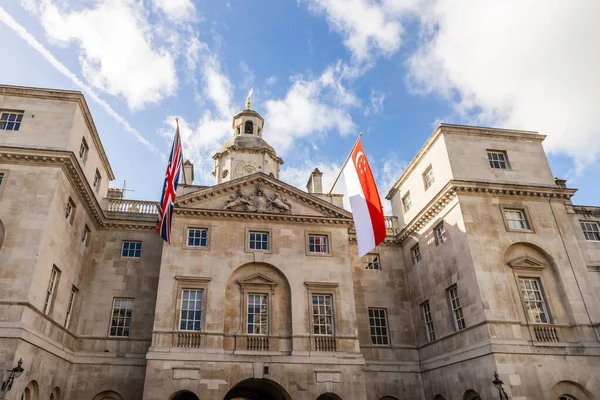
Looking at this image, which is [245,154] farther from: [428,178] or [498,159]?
[498,159]

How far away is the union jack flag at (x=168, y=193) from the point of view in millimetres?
20656

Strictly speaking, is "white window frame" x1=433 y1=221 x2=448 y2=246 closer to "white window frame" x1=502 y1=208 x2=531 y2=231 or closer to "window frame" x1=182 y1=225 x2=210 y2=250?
"white window frame" x1=502 y1=208 x2=531 y2=231

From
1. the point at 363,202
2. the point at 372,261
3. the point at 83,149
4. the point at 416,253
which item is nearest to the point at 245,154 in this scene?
the point at 372,261

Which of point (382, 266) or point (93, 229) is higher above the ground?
point (93, 229)

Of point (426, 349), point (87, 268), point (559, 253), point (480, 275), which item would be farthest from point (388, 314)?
point (87, 268)

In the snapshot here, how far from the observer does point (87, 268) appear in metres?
25.6

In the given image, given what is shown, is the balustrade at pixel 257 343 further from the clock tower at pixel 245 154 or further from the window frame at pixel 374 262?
the clock tower at pixel 245 154

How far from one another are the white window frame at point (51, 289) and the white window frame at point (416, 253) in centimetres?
1998

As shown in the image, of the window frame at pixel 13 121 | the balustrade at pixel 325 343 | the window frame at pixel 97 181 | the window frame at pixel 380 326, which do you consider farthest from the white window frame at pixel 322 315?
the window frame at pixel 13 121

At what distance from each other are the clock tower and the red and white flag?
18717 mm

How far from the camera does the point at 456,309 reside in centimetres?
2255

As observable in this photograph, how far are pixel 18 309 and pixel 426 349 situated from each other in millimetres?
20530

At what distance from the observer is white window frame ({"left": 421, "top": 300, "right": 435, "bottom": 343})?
25.2m

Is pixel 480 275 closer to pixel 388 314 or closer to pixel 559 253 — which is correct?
pixel 559 253
